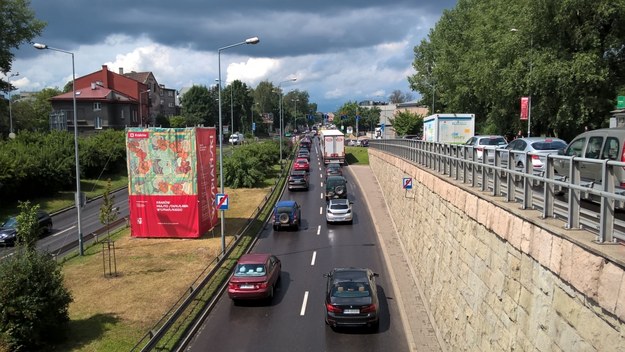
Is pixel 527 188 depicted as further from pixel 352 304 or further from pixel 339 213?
pixel 339 213

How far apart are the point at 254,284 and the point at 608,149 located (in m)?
12.4

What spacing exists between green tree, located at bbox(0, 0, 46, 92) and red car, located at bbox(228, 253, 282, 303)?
1727 inches

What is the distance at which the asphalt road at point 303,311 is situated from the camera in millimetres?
14844

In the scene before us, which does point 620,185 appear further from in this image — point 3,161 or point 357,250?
point 3,161

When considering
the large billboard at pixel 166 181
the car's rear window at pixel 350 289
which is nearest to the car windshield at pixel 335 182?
the large billboard at pixel 166 181

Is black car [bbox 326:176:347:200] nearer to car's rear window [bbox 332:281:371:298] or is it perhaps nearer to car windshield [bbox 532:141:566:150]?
car windshield [bbox 532:141:566:150]

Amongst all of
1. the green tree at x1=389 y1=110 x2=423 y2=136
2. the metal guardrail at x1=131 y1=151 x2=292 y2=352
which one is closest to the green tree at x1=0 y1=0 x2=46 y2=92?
the metal guardrail at x1=131 y1=151 x2=292 y2=352

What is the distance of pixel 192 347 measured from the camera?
1477cm

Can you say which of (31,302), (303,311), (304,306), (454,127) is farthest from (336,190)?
(31,302)

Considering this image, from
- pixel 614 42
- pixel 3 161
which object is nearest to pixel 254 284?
pixel 614 42

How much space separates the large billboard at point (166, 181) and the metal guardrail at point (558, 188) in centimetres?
1687

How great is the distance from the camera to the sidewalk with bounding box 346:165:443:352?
14844 millimetres

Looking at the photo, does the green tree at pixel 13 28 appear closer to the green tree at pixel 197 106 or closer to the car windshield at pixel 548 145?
the car windshield at pixel 548 145

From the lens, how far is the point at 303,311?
58.0ft
